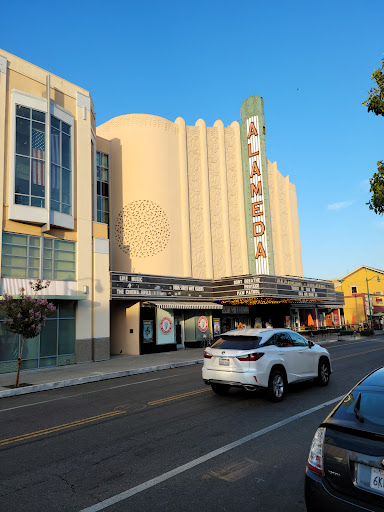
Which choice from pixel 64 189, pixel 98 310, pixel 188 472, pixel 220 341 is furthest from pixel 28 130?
Answer: pixel 188 472

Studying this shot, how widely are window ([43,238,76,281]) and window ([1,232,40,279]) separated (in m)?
0.47

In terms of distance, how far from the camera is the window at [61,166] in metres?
19.7

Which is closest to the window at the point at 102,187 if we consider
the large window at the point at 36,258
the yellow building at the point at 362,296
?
the large window at the point at 36,258

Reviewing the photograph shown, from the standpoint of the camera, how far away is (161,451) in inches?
220

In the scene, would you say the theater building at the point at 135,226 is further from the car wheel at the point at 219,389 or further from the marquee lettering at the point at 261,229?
the car wheel at the point at 219,389

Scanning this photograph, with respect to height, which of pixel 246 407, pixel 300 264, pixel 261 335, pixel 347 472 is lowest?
pixel 246 407

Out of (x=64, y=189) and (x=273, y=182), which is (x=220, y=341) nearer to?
(x=64, y=189)

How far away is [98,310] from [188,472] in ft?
55.1

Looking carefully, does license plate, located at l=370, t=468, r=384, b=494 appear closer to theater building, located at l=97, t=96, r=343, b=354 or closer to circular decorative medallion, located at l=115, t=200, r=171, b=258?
theater building, located at l=97, t=96, r=343, b=354

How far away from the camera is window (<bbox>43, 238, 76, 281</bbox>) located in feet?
62.4

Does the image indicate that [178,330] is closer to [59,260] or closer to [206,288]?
[206,288]

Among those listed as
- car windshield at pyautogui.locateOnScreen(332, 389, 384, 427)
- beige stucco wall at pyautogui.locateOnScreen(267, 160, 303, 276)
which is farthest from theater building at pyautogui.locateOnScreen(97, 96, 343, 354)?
car windshield at pyautogui.locateOnScreen(332, 389, 384, 427)

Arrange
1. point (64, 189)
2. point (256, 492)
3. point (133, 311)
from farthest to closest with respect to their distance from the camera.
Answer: point (133, 311), point (64, 189), point (256, 492)

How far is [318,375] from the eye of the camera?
33.5 feet
